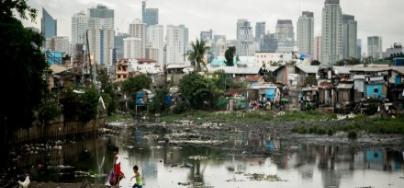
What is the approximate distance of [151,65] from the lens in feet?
476

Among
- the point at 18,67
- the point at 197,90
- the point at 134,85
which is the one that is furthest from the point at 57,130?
the point at 134,85

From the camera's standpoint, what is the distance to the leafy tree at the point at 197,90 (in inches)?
A: 3413

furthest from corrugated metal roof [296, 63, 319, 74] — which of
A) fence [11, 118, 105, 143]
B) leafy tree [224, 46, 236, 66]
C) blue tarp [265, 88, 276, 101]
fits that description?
fence [11, 118, 105, 143]

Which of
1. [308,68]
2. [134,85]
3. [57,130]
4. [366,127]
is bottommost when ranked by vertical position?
[57,130]

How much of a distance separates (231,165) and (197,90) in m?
49.5

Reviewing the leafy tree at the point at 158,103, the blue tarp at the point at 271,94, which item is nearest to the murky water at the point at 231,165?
the blue tarp at the point at 271,94

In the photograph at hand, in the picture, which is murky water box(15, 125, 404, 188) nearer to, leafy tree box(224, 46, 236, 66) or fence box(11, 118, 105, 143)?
fence box(11, 118, 105, 143)

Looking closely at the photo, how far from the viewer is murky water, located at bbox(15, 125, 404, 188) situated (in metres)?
31.0

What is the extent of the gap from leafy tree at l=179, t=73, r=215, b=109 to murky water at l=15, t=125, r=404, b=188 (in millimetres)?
36152

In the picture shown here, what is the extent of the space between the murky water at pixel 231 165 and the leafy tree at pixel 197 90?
3615 centimetres

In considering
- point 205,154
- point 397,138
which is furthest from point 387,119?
point 205,154

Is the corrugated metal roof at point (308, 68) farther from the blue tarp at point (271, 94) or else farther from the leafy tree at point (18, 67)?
the leafy tree at point (18, 67)

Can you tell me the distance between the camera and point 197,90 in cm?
8688

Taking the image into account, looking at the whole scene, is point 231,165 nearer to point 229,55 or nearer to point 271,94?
point 271,94
